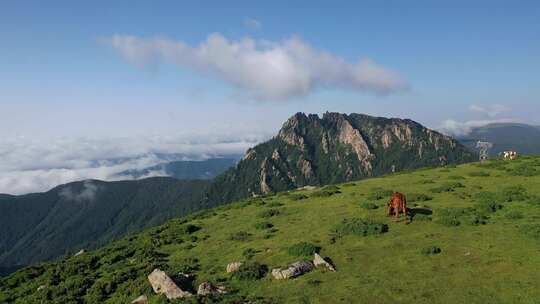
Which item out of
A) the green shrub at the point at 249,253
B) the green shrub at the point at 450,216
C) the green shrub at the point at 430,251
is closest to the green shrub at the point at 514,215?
the green shrub at the point at 450,216

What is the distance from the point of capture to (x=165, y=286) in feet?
82.6

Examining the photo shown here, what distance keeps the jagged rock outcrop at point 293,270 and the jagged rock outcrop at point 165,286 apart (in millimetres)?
4868

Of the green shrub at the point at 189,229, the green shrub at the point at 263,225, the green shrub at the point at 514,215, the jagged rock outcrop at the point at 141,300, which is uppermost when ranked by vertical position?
the green shrub at the point at 514,215

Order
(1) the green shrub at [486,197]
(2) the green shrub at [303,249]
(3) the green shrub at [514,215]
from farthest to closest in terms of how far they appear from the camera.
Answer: (1) the green shrub at [486,197] < (3) the green shrub at [514,215] < (2) the green shrub at [303,249]

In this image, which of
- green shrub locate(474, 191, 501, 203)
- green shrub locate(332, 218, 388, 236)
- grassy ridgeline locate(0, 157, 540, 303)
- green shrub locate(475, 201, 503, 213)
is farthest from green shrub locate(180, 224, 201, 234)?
green shrub locate(474, 191, 501, 203)

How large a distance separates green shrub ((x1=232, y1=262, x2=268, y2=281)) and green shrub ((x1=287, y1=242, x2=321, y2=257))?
239cm

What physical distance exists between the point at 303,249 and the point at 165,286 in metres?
8.66

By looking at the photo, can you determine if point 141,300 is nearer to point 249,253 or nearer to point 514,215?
point 249,253

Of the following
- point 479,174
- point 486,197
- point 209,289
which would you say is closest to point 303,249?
point 209,289

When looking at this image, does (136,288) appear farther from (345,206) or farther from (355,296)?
(345,206)

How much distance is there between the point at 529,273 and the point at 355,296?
8528 mm

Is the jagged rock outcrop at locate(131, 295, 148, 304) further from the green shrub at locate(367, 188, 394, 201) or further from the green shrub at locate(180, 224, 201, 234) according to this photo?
the green shrub at locate(367, 188, 394, 201)

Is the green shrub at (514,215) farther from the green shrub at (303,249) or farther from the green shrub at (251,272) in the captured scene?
the green shrub at (251,272)

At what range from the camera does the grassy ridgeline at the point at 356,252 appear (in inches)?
849
